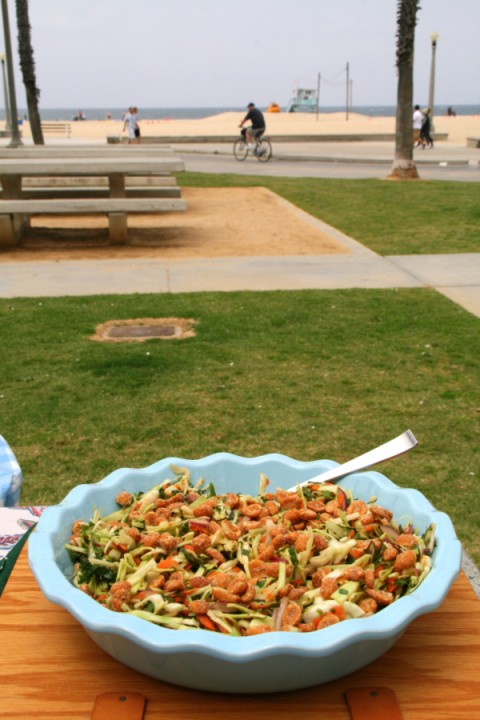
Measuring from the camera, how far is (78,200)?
9297 mm

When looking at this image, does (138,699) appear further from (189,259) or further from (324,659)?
(189,259)

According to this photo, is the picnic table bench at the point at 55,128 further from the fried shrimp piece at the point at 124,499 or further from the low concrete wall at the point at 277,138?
the fried shrimp piece at the point at 124,499

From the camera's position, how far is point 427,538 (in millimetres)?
1473

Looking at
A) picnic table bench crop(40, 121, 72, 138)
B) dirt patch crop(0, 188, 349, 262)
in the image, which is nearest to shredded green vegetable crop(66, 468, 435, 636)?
Answer: dirt patch crop(0, 188, 349, 262)

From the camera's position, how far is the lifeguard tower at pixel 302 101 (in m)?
78.4

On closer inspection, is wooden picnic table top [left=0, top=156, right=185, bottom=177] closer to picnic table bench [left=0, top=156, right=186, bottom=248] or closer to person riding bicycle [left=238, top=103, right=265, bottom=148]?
picnic table bench [left=0, top=156, right=186, bottom=248]

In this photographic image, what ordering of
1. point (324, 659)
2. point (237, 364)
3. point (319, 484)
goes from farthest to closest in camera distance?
point (237, 364) → point (319, 484) → point (324, 659)

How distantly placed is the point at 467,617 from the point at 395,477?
7.45 ft

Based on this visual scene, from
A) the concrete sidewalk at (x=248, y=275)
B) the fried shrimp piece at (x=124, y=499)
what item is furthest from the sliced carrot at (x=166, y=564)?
the concrete sidewalk at (x=248, y=275)

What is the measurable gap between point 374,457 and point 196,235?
29.8 ft

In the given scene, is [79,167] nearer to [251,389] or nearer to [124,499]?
[251,389]

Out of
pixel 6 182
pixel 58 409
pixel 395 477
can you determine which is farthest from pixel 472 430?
pixel 6 182

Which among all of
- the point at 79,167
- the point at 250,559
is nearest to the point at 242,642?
the point at 250,559

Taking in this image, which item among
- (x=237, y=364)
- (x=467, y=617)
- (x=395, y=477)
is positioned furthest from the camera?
(x=237, y=364)
